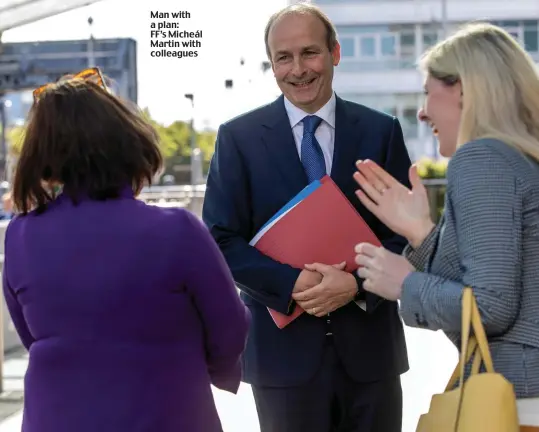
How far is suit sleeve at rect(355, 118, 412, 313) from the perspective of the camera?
257 centimetres

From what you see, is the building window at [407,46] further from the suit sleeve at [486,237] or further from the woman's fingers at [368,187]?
the suit sleeve at [486,237]

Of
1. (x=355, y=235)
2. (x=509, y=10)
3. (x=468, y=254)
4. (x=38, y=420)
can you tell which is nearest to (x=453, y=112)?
(x=468, y=254)

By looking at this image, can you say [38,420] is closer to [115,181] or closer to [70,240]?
[70,240]

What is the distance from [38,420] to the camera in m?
1.90

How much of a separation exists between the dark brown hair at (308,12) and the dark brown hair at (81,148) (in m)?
0.89

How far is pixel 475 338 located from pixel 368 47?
25.0m

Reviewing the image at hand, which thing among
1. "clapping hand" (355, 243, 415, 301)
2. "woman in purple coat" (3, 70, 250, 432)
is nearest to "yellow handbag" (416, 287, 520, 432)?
"clapping hand" (355, 243, 415, 301)

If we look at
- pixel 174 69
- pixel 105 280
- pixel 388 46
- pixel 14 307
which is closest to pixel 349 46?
pixel 388 46

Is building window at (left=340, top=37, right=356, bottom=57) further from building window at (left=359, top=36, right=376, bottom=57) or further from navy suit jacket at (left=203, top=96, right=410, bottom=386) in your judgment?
navy suit jacket at (left=203, top=96, right=410, bottom=386)

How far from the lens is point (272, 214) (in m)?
2.63

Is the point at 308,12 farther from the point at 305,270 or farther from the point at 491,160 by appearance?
the point at 491,160

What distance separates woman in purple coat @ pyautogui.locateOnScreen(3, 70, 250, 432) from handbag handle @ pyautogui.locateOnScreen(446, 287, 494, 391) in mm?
454

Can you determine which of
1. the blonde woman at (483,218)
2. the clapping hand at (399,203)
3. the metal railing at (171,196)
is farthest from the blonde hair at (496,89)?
the metal railing at (171,196)

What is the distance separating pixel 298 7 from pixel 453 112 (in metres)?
0.83
